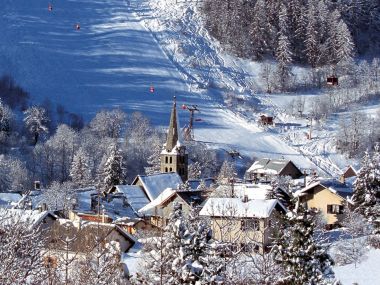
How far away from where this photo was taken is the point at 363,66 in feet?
379

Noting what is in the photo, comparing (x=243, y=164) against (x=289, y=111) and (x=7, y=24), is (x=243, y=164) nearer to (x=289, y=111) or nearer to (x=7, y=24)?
(x=289, y=111)

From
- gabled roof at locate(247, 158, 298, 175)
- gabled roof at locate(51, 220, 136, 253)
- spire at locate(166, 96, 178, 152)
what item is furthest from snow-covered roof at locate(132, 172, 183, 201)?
gabled roof at locate(51, 220, 136, 253)

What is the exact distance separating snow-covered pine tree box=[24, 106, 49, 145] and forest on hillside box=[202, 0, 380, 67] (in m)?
43.1

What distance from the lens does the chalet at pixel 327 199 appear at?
4456cm

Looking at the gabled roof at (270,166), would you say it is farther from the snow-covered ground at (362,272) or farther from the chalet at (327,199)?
the snow-covered ground at (362,272)

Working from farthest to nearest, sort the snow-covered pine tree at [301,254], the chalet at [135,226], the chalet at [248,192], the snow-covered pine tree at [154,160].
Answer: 1. the snow-covered pine tree at [154,160]
2. the chalet at [248,192]
3. the chalet at [135,226]
4. the snow-covered pine tree at [301,254]

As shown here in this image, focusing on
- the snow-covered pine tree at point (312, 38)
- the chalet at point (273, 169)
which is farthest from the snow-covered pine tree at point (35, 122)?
the snow-covered pine tree at point (312, 38)

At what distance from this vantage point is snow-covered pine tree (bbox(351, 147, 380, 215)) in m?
38.7

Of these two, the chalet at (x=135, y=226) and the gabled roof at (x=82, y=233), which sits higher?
the gabled roof at (x=82, y=233)

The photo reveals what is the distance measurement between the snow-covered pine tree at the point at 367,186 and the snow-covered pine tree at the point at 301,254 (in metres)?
18.7

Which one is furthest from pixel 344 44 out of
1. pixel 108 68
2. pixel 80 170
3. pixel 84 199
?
pixel 84 199

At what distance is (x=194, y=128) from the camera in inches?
3516

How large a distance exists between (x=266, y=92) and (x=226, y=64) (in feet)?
33.9

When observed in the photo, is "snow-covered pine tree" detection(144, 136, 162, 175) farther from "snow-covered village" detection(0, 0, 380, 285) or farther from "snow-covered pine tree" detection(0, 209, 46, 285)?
"snow-covered pine tree" detection(0, 209, 46, 285)
